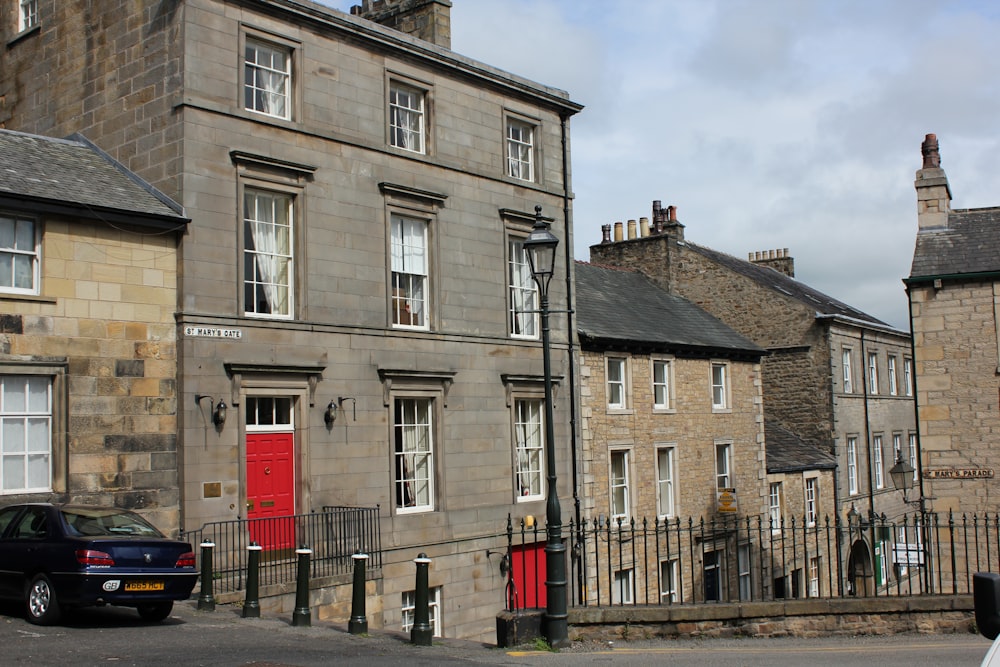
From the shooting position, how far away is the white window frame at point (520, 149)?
23473 mm

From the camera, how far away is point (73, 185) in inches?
635

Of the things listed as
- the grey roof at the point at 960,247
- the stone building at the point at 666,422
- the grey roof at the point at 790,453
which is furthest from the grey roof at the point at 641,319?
the grey roof at the point at 960,247

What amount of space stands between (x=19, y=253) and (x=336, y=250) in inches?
220

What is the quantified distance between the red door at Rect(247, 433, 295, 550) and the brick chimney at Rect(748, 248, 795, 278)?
3019 cm

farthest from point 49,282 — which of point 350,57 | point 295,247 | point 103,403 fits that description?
point 350,57

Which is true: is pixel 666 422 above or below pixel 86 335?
below

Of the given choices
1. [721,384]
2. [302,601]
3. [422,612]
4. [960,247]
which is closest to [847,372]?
[721,384]

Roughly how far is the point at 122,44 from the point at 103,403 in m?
6.63

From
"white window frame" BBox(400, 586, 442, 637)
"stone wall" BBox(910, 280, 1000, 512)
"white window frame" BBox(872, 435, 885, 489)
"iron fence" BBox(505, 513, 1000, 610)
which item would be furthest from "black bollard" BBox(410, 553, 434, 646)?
"white window frame" BBox(872, 435, 885, 489)

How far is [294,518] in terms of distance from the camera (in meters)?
18.0

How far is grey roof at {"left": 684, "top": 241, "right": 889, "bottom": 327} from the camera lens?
36500 mm

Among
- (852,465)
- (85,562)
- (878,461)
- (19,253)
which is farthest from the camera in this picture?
(878,461)

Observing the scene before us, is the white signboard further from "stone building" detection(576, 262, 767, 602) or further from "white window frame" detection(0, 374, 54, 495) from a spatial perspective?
"white window frame" detection(0, 374, 54, 495)

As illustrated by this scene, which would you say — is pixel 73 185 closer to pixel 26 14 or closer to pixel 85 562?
pixel 26 14
